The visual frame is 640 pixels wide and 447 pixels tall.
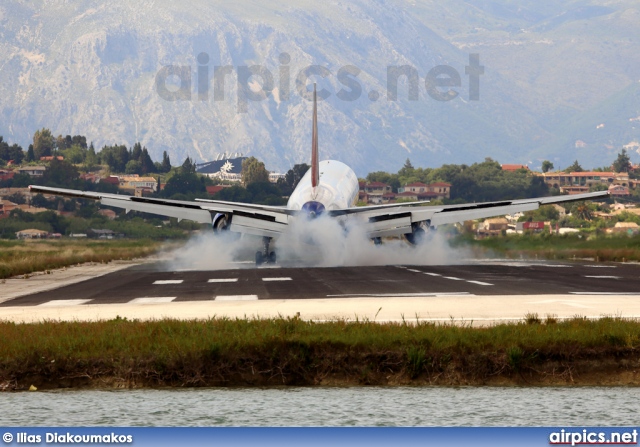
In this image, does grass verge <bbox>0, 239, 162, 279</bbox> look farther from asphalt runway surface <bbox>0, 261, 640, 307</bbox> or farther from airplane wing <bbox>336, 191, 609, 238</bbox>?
airplane wing <bbox>336, 191, 609, 238</bbox>

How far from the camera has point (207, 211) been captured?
222 feet

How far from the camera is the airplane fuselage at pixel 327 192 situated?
7175 cm

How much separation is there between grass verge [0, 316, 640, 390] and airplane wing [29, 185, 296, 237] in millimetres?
41936

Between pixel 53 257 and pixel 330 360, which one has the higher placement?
pixel 330 360

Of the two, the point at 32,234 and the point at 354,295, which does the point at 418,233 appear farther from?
the point at 32,234

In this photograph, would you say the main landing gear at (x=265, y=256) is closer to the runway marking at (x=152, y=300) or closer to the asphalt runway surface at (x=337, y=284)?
the asphalt runway surface at (x=337, y=284)

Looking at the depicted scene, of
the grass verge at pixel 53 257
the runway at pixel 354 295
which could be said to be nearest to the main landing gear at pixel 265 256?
the runway at pixel 354 295

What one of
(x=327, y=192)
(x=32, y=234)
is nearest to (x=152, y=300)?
(x=327, y=192)

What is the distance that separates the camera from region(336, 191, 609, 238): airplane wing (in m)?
67.4

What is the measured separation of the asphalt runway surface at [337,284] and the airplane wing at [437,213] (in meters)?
6.49

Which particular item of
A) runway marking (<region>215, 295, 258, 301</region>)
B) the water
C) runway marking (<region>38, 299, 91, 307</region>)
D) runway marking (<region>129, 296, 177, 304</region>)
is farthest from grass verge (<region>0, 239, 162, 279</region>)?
the water

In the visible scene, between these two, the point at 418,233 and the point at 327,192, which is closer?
the point at 418,233

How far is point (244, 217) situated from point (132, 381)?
4341 cm

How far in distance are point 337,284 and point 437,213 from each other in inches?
892
